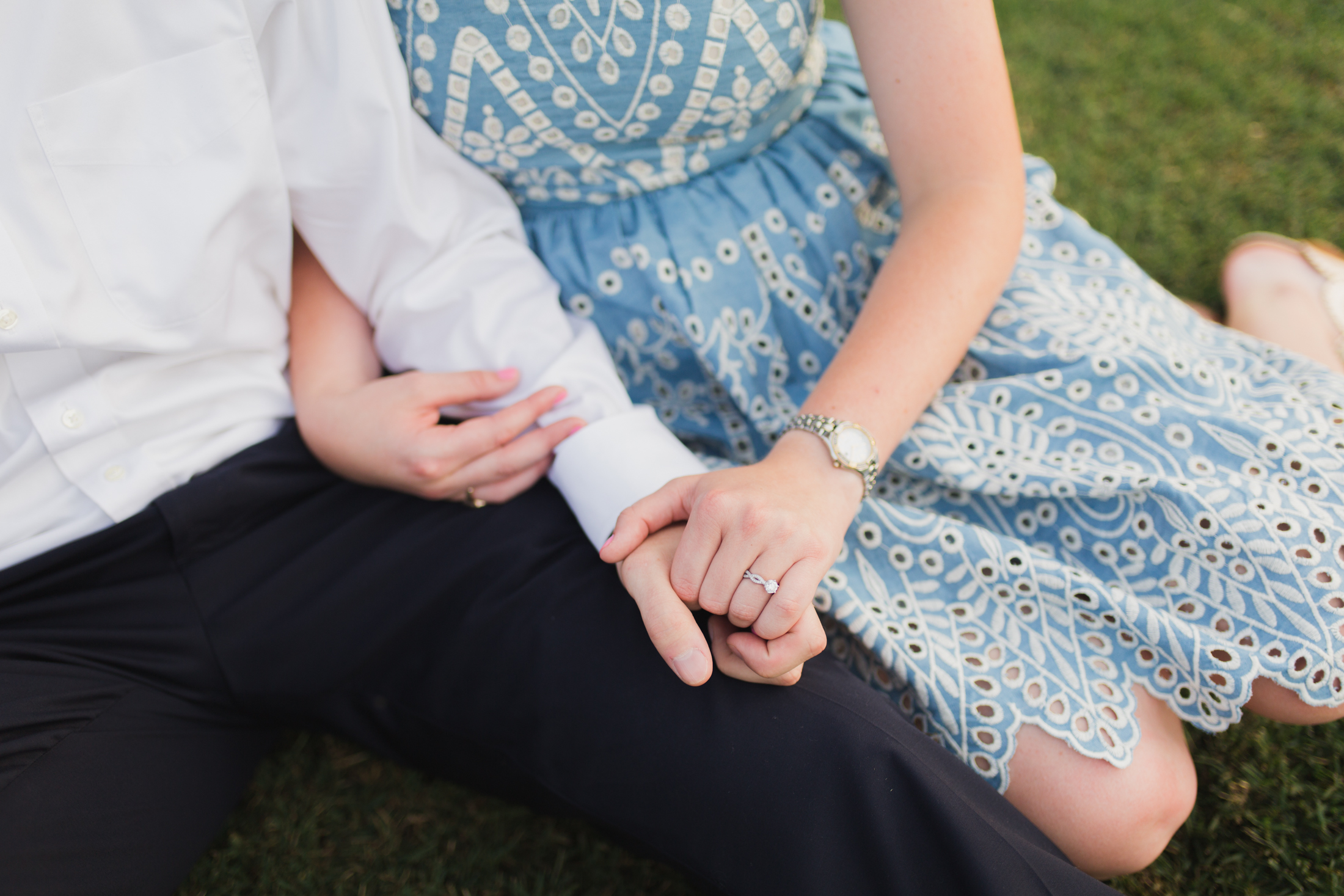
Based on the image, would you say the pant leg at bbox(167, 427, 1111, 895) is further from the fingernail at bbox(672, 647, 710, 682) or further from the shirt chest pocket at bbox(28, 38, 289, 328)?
the shirt chest pocket at bbox(28, 38, 289, 328)

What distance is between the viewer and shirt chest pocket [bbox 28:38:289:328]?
3.12ft

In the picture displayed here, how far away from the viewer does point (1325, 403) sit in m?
1.14

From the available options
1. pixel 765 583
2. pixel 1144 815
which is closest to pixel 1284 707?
pixel 1144 815

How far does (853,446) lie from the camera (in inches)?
40.6

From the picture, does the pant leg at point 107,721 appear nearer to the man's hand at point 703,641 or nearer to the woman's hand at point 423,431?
the woman's hand at point 423,431

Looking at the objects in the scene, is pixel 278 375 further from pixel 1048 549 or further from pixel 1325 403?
pixel 1325 403

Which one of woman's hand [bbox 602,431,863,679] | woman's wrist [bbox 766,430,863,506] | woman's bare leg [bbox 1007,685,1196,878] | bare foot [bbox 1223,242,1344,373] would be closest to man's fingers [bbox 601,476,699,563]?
woman's hand [bbox 602,431,863,679]

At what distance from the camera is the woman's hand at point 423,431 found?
1.10m

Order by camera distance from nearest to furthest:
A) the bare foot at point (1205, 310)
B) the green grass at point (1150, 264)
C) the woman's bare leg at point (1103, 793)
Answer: the woman's bare leg at point (1103, 793)
the green grass at point (1150, 264)
the bare foot at point (1205, 310)

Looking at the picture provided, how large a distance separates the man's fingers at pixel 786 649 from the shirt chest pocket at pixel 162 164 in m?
0.84

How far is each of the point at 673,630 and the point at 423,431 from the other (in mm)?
461

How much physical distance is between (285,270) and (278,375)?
0.16 metres

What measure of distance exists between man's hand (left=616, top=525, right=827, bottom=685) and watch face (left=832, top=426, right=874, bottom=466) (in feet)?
0.69

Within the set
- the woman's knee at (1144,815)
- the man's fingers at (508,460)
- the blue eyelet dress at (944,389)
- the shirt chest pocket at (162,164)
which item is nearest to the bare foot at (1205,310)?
the blue eyelet dress at (944,389)
